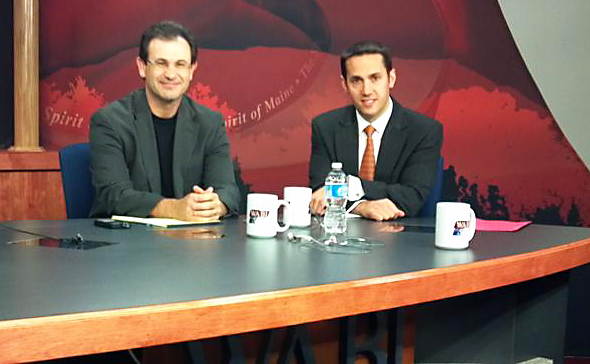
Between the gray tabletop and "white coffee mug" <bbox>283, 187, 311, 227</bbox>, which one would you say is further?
"white coffee mug" <bbox>283, 187, 311, 227</bbox>

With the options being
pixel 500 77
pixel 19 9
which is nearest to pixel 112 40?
pixel 19 9

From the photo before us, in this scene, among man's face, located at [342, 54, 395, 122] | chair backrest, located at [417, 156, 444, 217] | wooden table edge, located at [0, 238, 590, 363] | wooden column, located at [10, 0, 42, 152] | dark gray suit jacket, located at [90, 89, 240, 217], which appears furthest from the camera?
wooden column, located at [10, 0, 42, 152]

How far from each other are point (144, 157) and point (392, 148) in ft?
3.30

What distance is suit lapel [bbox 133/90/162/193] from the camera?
8.29 ft

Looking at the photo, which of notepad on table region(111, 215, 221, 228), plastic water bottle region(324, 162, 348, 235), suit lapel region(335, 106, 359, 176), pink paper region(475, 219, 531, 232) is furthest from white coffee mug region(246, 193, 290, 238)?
suit lapel region(335, 106, 359, 176)

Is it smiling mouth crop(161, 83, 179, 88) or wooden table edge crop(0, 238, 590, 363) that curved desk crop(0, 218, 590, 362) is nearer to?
wooden table edge crop(0, 238, 590, 363)

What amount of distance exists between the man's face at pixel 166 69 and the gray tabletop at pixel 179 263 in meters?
0.81

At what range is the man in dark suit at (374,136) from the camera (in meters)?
2.81

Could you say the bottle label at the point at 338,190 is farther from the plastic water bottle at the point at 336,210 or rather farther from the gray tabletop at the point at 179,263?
the gray tabletop at the point at 179,263

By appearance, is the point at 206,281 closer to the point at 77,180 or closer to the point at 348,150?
the point at 77,180

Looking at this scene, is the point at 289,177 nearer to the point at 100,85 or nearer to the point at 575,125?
the point at 100,85

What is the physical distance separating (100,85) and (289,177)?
1.15 m

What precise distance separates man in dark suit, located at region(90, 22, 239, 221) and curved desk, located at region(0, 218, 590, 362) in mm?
597

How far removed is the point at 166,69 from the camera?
8.64 ft
